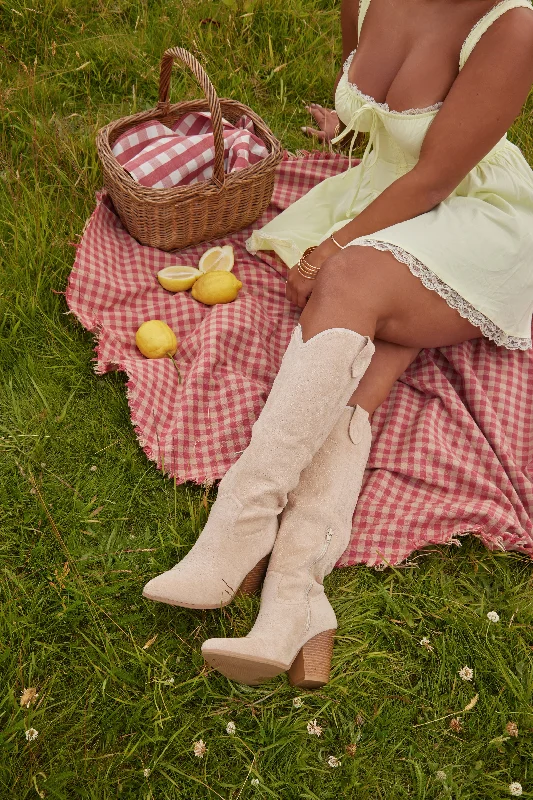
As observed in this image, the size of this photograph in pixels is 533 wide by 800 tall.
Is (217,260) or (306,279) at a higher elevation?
(306,279)

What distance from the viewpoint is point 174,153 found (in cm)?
303

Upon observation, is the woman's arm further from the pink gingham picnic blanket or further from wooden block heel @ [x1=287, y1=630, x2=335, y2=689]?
wooden block heel @ [x1=287, y1=630, x2=335, y2=689]

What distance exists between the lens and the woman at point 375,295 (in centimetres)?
199

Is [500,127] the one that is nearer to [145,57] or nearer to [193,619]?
[193,619]

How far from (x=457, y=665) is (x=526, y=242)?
1404mm

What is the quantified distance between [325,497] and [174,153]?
1.71 meters

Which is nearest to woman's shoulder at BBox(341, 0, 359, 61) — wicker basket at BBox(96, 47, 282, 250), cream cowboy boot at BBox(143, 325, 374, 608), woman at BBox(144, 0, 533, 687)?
woman at BBox(144, 0, 533, 687)

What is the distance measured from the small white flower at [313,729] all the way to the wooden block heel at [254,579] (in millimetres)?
399

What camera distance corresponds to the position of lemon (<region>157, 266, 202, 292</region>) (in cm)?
298

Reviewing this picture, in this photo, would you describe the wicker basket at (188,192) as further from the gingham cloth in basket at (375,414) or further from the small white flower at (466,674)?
the small white flower at (466,674)

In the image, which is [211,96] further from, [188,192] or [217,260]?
[217,260]

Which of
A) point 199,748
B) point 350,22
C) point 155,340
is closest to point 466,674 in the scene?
point 199,748

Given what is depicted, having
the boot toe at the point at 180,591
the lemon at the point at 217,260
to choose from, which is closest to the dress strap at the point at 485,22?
the lemon at the point at 217,260

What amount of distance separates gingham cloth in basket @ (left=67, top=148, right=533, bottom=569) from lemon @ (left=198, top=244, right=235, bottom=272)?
0.08m
